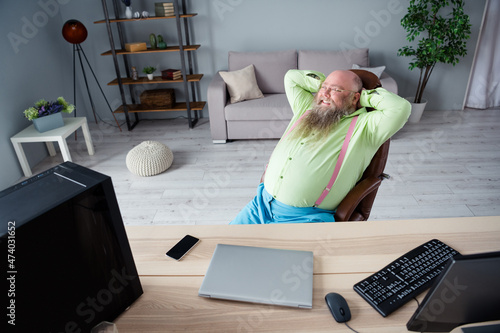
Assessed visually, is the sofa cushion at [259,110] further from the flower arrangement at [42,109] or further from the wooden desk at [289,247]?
the wooden desk at [289,247]

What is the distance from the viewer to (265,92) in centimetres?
381

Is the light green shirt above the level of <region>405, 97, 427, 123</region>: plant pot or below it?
above

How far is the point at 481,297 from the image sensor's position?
700 mm

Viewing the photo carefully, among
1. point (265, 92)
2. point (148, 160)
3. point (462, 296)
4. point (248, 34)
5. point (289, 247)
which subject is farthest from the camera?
point (248, 34)

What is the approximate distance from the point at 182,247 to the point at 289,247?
0.36 meters

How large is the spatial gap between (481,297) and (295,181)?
3.17 feet

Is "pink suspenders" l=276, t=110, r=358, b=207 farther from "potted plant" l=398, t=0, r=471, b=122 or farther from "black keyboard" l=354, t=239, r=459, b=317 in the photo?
"potted plant" l=398, t=0, r=471, b=122

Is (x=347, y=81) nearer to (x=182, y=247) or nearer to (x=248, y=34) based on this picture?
(x=182, y=247)

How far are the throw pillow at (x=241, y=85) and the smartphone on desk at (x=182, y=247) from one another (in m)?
2.55

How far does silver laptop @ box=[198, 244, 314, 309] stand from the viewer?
3.05 ft

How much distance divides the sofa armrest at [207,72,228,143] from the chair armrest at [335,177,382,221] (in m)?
2.17

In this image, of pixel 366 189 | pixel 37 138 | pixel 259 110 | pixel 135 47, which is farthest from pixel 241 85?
pixel 366 189

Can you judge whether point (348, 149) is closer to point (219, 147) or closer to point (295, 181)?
point (295, 181)

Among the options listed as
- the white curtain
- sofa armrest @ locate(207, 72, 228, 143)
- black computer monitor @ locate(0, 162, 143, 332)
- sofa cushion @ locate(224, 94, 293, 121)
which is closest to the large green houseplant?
the white curtain
